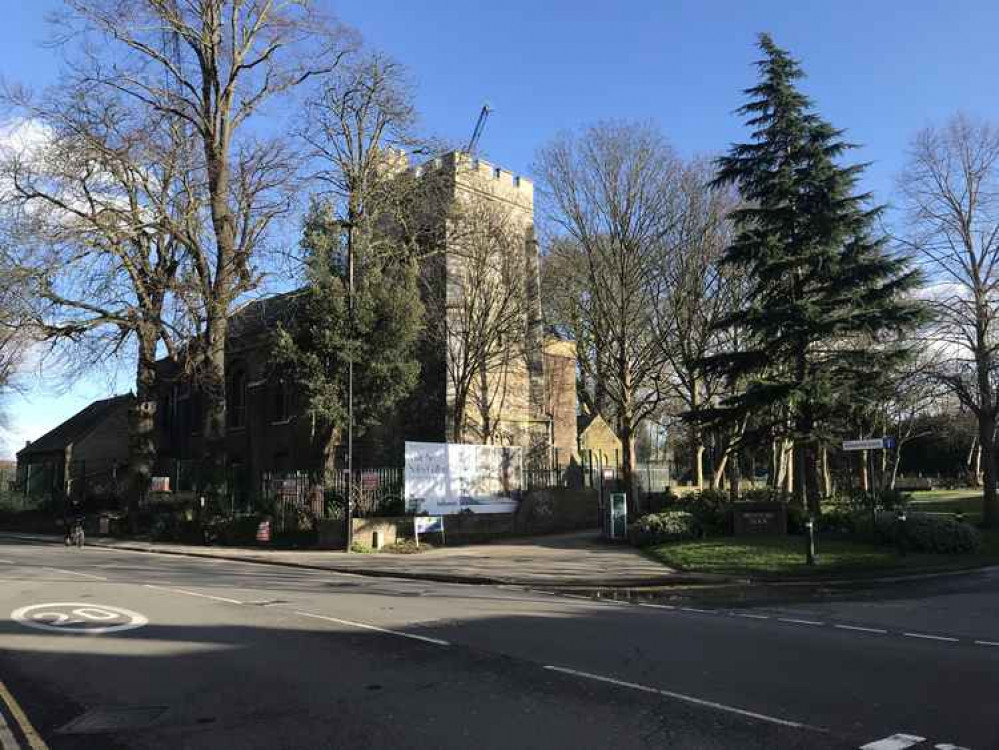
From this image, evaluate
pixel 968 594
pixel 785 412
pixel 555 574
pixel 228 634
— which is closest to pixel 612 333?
pixel 785 412

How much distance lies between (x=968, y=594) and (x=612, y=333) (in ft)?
54.7

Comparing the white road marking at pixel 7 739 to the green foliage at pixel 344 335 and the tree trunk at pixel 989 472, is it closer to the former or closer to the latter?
the green foliage at pixel 344 335

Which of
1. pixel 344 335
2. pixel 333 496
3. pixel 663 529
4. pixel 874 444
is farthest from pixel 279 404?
pixel 874 444

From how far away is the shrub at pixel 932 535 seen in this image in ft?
63.0

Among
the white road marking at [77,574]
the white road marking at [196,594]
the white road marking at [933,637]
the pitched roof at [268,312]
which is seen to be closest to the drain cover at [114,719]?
the white road marking at [196,594]

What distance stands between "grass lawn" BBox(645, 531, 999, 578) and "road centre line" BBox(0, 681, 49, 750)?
13.8m

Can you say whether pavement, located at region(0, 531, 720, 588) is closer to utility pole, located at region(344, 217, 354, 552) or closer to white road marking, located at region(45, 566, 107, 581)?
utility pole, located at region(344, 217, 354, 552)

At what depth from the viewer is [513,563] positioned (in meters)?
19.7

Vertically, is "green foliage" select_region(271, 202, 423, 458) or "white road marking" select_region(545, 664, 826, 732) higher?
"green foliage" select_region(271, 202, 423, 458)

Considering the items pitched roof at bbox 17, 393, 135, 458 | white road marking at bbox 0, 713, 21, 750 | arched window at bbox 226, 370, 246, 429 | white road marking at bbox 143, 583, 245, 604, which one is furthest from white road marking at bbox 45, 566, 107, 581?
pitched roof at bbox 17, 393, 135, 458

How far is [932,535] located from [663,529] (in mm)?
6700

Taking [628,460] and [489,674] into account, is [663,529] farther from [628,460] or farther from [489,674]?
[489,674]

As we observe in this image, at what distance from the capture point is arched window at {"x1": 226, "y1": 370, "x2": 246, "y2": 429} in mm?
46191

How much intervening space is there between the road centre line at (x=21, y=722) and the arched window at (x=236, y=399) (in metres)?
40.4
